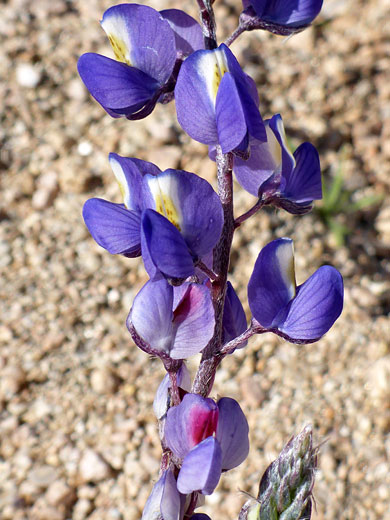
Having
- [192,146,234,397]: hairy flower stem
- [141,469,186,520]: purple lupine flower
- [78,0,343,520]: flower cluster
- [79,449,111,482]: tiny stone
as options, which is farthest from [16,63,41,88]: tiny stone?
[141,469,186,520]: purple lupine flower

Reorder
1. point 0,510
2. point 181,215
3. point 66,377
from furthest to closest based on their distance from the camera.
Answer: point 66,377 → point 0,510 → point 181,215

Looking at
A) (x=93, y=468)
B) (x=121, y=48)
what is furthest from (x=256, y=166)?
(x=93, y=468)

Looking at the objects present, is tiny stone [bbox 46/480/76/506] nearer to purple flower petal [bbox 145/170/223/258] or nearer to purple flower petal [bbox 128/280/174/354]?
purple flower petal [bbox 128/280/174/354]

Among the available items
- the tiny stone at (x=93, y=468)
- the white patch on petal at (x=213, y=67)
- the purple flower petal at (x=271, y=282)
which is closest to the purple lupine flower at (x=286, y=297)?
the purple flower petal at (x=271, y=282)

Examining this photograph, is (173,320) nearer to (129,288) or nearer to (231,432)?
(231,432)

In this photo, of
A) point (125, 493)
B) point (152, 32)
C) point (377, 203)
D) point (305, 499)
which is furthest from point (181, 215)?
point (377, 203)

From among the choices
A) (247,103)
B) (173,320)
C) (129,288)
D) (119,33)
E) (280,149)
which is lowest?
(129,288)

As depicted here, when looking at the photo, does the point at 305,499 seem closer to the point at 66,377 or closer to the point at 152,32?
the point at 152,32
